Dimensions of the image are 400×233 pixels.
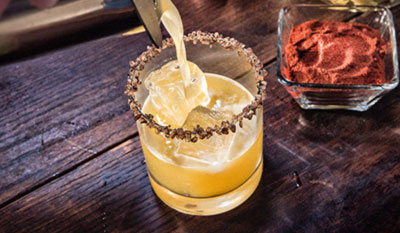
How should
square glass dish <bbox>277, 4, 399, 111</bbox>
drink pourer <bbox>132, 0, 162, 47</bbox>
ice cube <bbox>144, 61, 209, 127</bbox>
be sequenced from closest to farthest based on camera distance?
drink pourer <bbox>132, 0, 162, 47</bbox> < ice cube <bbox>144, 61, 209, 127</bbox> < square glass dish <bbox>277, 4, 399, 111</bbox>

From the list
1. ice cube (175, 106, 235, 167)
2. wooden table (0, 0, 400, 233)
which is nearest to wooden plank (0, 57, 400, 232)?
wooden table (0, 0, 400, 233)

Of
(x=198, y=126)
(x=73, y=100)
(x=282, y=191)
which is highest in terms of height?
(x=198, y=126)

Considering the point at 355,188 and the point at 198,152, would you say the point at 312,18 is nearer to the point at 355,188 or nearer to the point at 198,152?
the point at 355,188

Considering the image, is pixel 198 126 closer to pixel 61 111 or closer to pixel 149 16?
pixel 149 16

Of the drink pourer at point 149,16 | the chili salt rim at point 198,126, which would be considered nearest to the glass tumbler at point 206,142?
the chili salt rim at point 198,126

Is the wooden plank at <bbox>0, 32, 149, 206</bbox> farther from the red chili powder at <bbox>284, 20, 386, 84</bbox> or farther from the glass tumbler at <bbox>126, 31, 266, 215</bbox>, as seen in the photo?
the red chili powder at <bbox>284, 20, 386, 84</bbox>

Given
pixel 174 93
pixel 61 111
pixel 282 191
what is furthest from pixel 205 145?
pixel 61 111

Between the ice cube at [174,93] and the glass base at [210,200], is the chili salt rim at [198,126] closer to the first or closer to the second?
the ice cube at [174,93]
